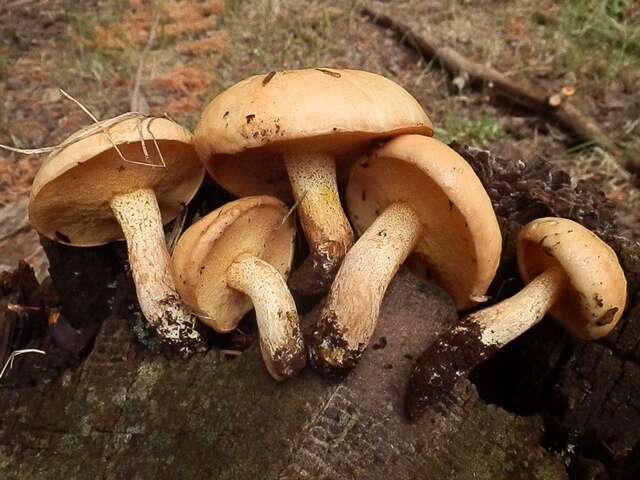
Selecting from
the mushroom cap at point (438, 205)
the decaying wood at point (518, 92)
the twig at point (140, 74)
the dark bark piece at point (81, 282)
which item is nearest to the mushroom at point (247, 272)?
the mushroom cap at point (438, 205)

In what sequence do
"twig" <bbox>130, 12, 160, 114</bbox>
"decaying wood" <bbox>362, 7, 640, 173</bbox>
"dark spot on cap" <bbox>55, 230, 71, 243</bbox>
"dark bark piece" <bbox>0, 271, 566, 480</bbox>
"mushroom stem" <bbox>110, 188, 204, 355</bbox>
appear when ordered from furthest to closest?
"twig" <bbox>130, 12, 160, 114</bbox>
"decaying wood" <bbox>362, 7, 640, 173</bbox>
"dark spot on cap" <bbox>55, 230, 71, 243</bbox>
"mushroom stem" <bbox>110, 188, 204, 355</bbox>
"dark bark piece" <bbox>0, 271, 566, 480</bbox>

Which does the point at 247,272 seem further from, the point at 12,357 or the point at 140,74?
the point at 140,74

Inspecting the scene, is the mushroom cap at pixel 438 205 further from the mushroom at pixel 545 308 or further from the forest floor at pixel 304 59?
the forest floor at pixel 304 59

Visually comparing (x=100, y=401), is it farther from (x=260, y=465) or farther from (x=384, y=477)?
(x=384, y=477)

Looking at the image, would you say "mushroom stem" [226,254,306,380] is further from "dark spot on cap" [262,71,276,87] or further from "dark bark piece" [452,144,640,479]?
"dark bark piece" [452,144,640,479]

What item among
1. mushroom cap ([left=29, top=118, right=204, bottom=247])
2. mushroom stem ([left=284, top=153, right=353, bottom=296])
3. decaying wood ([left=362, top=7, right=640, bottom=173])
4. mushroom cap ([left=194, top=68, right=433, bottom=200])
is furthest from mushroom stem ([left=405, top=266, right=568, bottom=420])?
decaying wood ([left=362, top=7, right=640, bottom=173])

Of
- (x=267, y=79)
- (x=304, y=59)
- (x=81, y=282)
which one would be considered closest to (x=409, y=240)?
(x=267, y=79)
